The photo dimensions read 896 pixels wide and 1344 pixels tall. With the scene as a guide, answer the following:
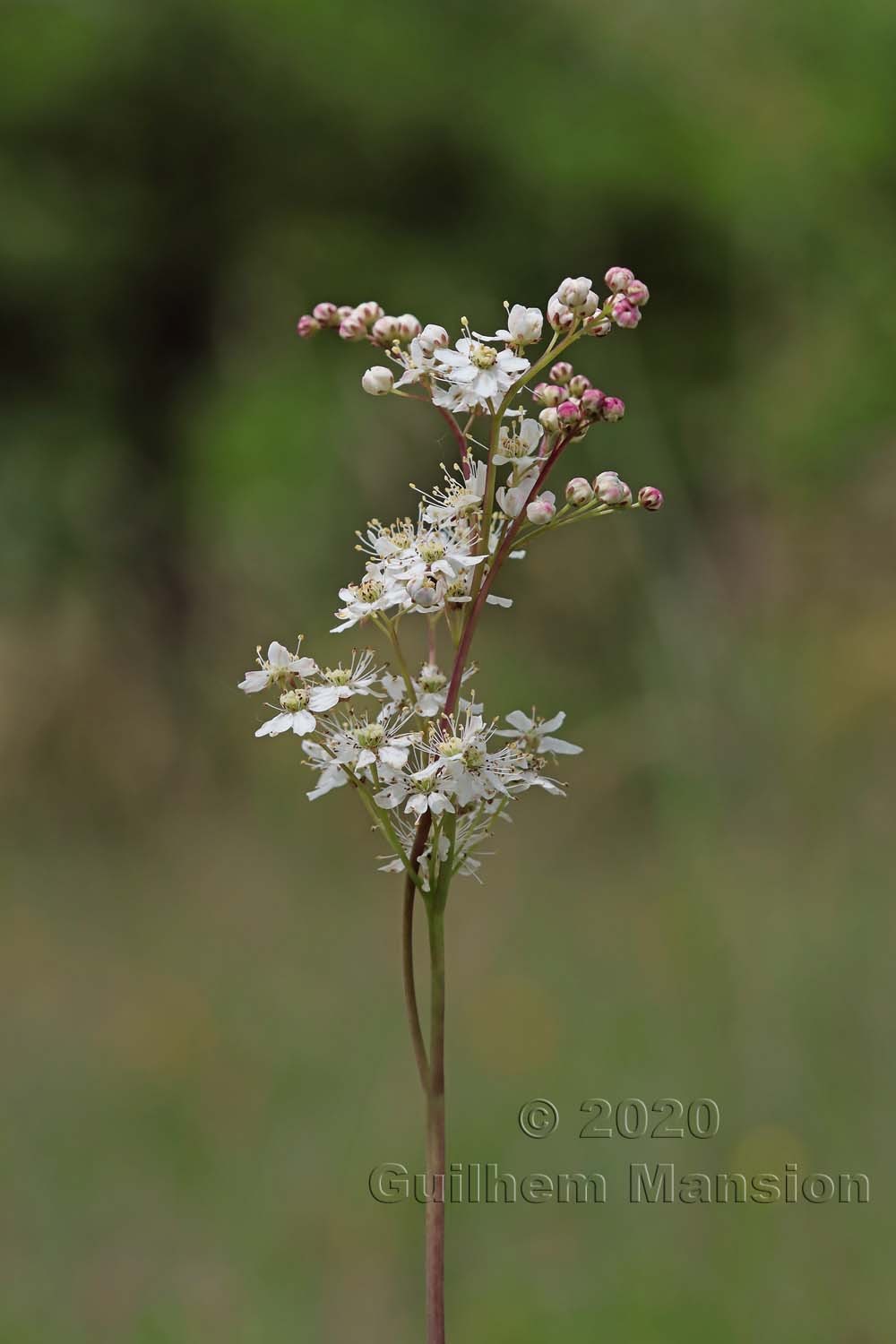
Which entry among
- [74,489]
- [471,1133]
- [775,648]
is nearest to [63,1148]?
[471,1133]

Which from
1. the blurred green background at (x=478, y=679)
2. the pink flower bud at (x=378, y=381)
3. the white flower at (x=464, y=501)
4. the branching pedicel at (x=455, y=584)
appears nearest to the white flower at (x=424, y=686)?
the branching pedicel at (x=455, y=584)

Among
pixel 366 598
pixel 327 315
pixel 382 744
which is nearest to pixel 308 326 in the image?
pixel 327 315

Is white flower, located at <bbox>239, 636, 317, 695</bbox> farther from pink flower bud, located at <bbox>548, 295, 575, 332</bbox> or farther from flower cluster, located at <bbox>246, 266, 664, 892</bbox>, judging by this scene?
pink flower bud, located at <bbox>548, 295, 575, 332</bbox>

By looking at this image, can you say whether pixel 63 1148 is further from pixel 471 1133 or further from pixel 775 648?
pixel 775 648

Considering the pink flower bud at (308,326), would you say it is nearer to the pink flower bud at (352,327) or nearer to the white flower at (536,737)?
the pink flower bud at (352,327)

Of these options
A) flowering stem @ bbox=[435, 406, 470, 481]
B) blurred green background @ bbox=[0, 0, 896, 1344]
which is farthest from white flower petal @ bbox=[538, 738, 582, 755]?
blurred green background @ bbox=[0, 0, 896, 1344]

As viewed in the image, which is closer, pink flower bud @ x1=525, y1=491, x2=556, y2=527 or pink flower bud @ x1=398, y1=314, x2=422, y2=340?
pink flower bud @ x1=525, y1=491, x2=556, y2=527
